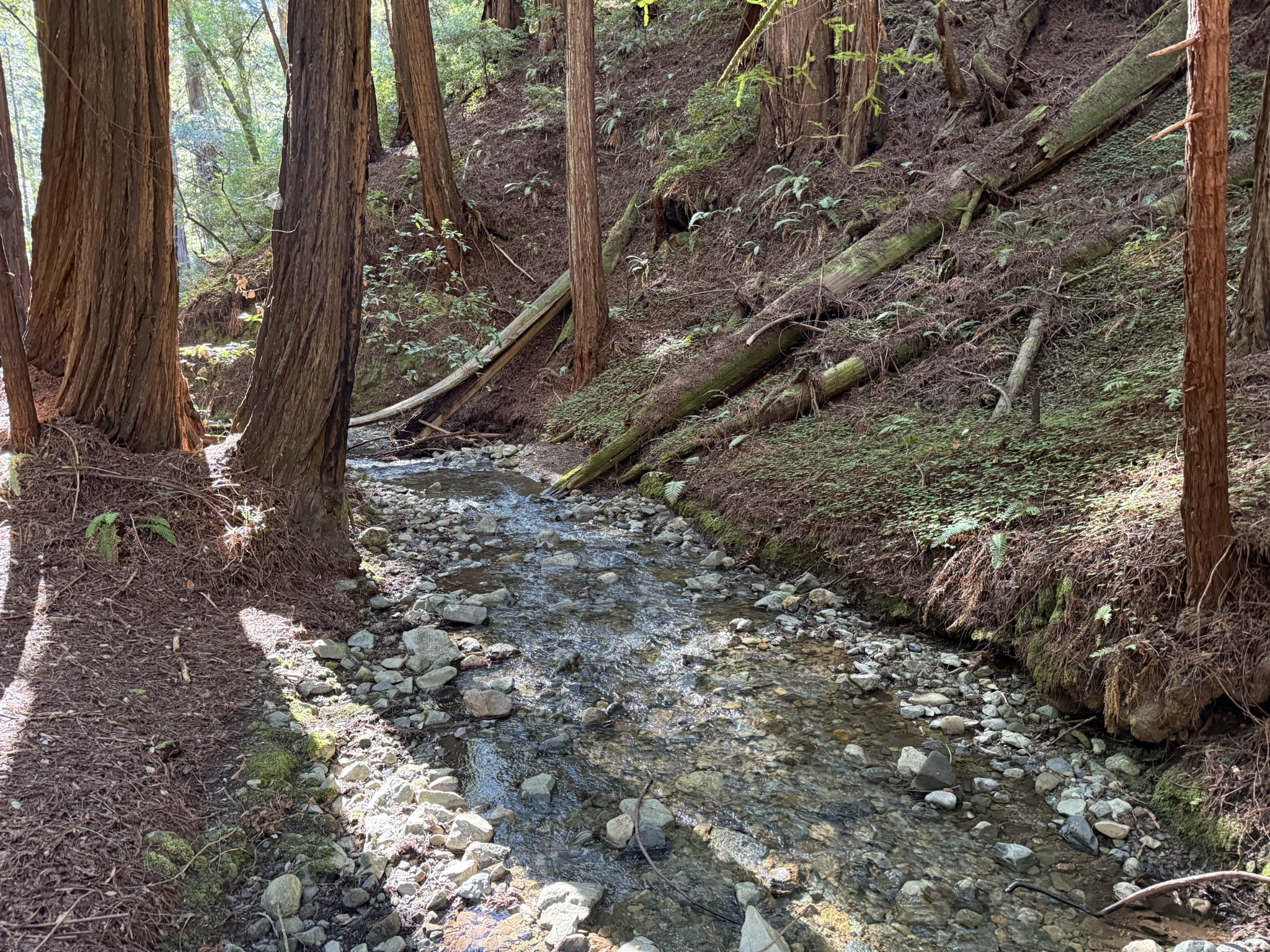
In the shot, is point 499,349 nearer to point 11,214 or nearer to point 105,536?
point 11,214

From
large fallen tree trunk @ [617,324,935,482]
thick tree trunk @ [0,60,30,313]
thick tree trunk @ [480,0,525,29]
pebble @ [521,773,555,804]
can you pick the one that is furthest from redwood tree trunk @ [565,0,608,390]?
thick tree trunk @ [480,0,525,29]

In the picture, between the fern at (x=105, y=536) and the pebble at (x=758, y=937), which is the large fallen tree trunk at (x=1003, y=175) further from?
the pebble at (x=758, y=937)

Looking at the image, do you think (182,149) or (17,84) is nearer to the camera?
(182,149)

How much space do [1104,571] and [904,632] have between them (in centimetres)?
135

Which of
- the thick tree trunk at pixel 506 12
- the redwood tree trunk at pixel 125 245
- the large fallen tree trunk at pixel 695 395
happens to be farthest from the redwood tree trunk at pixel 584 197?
the thick tree trunk at pixel 506 12

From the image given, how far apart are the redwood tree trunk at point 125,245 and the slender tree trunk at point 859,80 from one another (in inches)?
289

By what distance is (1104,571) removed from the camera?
385 centimetres

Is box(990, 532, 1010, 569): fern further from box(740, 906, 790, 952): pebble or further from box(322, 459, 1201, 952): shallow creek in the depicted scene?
box(740, 906, 790, 952): pebble

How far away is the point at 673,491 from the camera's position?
24.3ft

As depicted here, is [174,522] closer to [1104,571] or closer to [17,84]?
[1104,571]

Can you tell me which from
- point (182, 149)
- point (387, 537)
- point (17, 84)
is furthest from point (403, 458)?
point (17, 84)

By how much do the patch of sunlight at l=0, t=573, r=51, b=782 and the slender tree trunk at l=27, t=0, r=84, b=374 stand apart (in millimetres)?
3673

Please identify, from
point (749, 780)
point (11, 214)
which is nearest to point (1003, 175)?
point (749, 780)

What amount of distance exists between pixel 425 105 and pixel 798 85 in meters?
6.05
